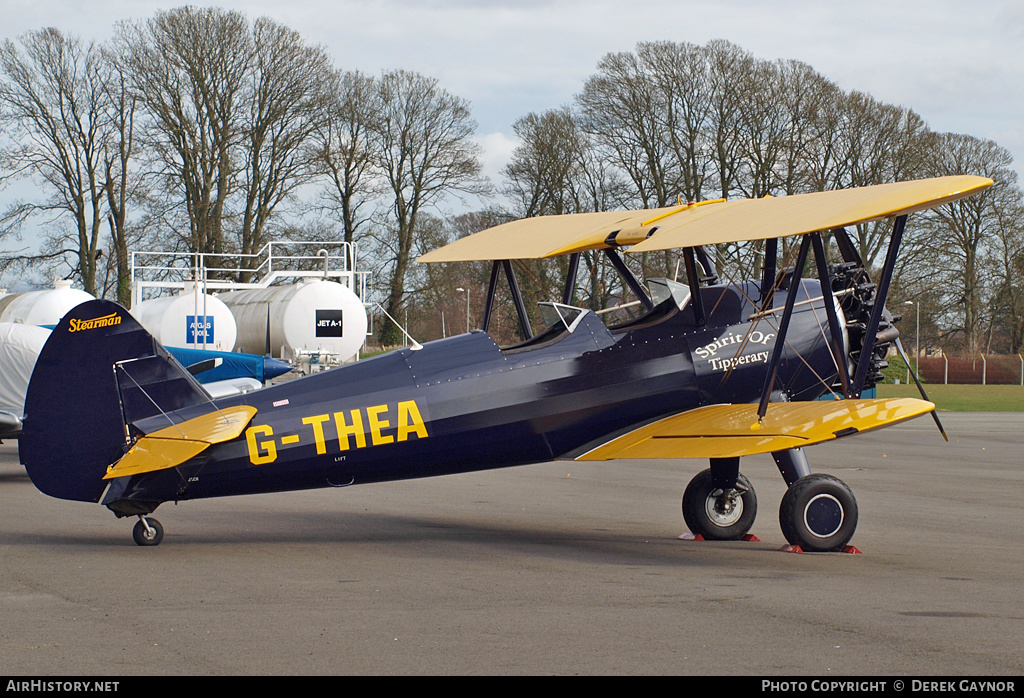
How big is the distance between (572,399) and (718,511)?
183 centimetres

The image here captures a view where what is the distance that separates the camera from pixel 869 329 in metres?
8.85

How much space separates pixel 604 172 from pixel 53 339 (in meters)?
38.5

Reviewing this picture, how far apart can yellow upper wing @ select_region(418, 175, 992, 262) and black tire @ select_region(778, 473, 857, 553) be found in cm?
226

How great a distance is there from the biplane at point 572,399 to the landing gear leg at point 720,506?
0.02 metres

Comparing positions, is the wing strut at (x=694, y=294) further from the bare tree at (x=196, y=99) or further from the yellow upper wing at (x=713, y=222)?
Answer: the bare tree at (x=196, y=99)

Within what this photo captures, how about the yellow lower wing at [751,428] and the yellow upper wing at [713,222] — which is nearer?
the yellow upper wing at [713,222]

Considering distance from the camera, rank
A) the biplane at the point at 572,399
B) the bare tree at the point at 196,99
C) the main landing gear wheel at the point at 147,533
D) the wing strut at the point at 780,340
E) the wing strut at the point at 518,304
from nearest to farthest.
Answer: the biplane at the point at 572,399
the wing strut at the point at 780,340
the main landing gear wheel at the point at 147,533
the wing strut at the point at 518,304
the bare tree at the point at 196,99

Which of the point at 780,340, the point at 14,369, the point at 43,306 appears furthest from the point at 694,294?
the point at 43,306

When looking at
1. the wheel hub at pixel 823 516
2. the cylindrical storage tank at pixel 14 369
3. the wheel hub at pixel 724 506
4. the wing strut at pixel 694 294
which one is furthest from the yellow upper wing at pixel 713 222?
A: the cylindrical storage tank at pixel 14 369

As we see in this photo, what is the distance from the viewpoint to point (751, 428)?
8820 millimetres

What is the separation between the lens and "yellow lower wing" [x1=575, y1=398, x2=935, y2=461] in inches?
340

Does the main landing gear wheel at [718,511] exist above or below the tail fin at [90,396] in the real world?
below

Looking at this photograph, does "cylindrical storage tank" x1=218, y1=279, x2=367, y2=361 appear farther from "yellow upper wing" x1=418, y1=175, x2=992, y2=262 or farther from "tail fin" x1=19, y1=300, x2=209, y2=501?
"tail fin" x1=19, y1=300, x2=209, y2=501

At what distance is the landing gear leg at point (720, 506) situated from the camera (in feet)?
32.5
